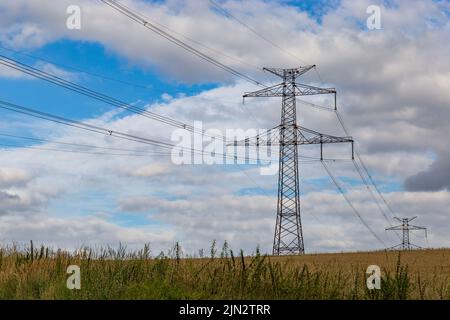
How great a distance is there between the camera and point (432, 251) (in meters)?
51.0

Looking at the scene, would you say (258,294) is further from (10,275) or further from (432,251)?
(432,251)

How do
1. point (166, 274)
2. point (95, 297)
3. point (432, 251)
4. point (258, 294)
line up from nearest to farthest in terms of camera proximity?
point (95, 297), point (258, 294), point (166, 274), point (432, 251)

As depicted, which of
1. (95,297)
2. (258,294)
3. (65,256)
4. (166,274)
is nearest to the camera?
(95,297)

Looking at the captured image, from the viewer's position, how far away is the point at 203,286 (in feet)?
48.3

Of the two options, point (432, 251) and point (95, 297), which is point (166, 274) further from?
point (432, 251)

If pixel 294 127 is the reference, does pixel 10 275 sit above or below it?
below

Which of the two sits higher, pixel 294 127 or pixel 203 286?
pixel 294 127

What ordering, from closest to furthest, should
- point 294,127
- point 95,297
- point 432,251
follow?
point 95,297
point 294,127
point 432,251

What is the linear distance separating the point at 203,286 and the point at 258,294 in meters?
1.35
